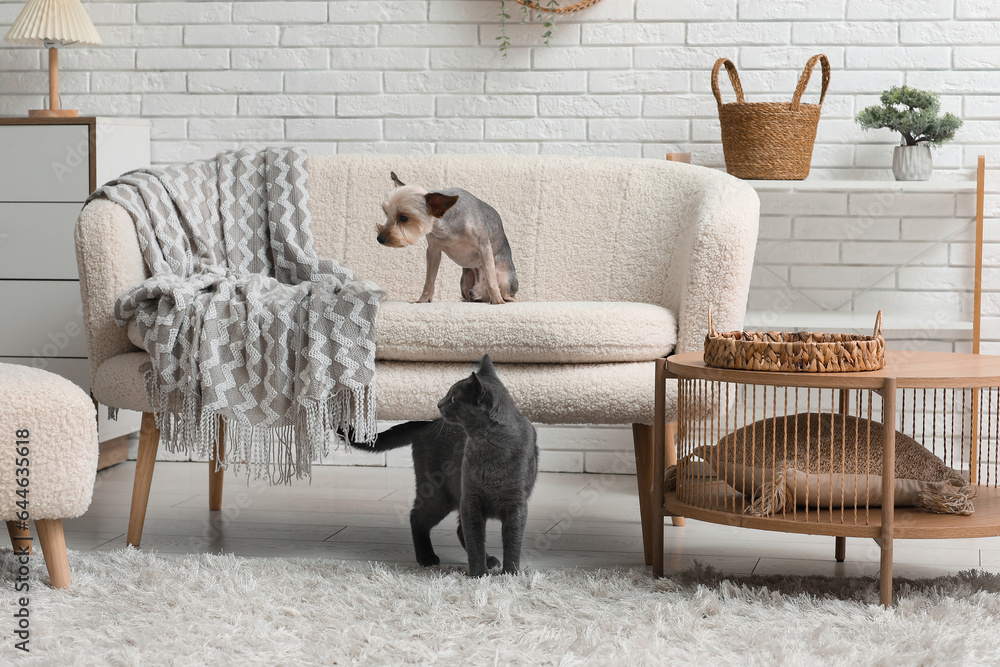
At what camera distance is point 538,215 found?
109 inches

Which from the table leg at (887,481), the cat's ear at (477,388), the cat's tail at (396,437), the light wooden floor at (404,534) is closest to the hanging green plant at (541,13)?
the light wooden floor at (404,534)

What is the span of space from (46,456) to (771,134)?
6.87 ft

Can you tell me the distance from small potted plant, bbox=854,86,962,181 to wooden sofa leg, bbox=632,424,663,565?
131 cm

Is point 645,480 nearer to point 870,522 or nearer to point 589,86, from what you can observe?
point 870,522

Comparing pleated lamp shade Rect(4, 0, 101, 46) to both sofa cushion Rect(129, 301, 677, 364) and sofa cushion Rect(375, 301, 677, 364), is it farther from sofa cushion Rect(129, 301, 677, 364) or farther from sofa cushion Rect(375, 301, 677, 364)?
sofa cushion Rect(375, 301, 677, 364)

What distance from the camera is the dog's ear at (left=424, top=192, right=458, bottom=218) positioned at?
2168 millimetres

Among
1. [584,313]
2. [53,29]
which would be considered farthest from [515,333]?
[53,29]

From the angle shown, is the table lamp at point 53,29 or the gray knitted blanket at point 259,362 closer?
the gray knitted blanket at point 259,362

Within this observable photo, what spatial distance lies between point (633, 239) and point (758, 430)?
2.94ft

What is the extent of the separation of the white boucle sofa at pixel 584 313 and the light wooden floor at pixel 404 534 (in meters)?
Result: 0.30

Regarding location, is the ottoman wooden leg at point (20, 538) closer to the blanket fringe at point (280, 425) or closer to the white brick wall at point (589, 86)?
the blanket fringe at point (280, 425)

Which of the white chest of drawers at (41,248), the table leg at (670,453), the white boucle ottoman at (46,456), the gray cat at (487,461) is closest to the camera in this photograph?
the white boucle ottoman at (46,456)

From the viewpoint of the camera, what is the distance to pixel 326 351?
2107 millimetres

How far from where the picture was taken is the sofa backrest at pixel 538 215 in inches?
106
